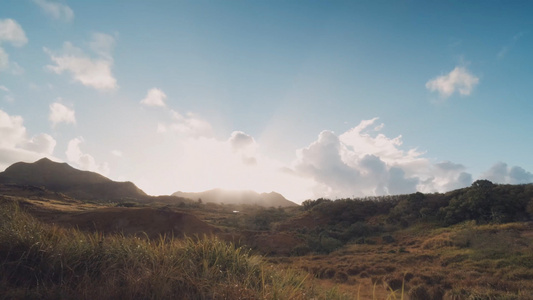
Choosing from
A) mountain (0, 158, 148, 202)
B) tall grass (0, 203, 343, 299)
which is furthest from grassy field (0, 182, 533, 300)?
mountain (0, 158, 148, 202)

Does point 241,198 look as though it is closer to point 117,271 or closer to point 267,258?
point 267,258

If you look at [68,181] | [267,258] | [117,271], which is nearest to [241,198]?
[68,181]

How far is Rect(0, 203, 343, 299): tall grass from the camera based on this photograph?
4.07 m

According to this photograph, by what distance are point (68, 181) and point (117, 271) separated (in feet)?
340

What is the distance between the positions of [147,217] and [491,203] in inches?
1460

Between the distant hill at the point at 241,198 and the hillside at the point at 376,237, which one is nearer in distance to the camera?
the hillside at the point at 376,237

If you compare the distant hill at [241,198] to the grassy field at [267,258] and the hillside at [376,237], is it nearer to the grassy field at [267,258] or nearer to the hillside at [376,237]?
the hillside at [376,237]

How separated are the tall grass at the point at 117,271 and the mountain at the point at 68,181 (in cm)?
8516

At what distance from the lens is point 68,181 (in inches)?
3575

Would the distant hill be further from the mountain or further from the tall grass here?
the tall grass

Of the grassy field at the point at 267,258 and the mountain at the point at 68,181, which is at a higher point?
the mountain at the point at 68,181

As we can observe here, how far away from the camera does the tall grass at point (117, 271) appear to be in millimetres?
4074

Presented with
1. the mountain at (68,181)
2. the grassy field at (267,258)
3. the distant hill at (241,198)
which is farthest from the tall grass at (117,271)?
the distant hill at (241,198)

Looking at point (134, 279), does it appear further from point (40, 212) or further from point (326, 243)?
point (40, 212)
